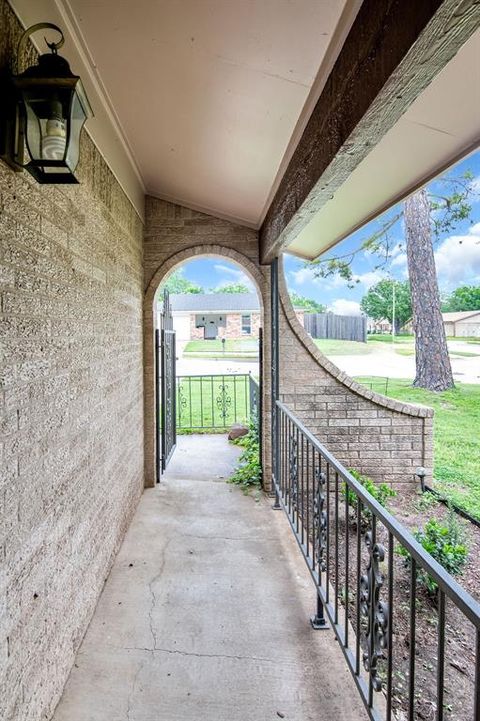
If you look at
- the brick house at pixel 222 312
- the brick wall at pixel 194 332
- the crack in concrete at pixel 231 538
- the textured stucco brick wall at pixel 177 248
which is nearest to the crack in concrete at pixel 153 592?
the crack in concrete at pixel 231 538

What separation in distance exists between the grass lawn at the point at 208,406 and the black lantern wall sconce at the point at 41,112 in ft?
14.5

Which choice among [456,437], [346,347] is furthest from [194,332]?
[456,437]

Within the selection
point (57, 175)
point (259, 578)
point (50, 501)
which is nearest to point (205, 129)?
point (57, 175)

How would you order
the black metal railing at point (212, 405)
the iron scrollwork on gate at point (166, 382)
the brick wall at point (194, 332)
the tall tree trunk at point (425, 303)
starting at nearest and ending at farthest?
the iron scrollwork on gate at point (166, 382) → the black metal railing at point (212, 405) → the tall tree trunk at point (425, 303) → the brick wall at point (194, 332)

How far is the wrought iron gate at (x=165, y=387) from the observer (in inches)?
159

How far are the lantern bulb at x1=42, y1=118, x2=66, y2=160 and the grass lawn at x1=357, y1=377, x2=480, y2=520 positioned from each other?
441cm

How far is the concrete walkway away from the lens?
158cm

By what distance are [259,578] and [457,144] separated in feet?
8.43

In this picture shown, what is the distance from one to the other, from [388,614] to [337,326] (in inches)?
355

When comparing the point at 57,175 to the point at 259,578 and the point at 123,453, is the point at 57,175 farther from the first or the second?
the point at 259,578

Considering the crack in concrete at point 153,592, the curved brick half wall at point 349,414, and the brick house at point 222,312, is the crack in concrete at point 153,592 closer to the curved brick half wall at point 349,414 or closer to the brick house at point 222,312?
the curved brick half wall at point 349,414

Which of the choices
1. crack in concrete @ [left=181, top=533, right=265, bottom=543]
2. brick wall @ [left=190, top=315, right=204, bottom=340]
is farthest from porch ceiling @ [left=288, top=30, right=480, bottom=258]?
brick wall @ [left=190, top=315, right=204, bottom=340]

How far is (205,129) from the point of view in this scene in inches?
87.6

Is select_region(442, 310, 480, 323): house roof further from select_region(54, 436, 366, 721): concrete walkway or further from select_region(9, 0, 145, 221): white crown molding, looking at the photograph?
select_region(9, 0, 145, 221): white crown molding
